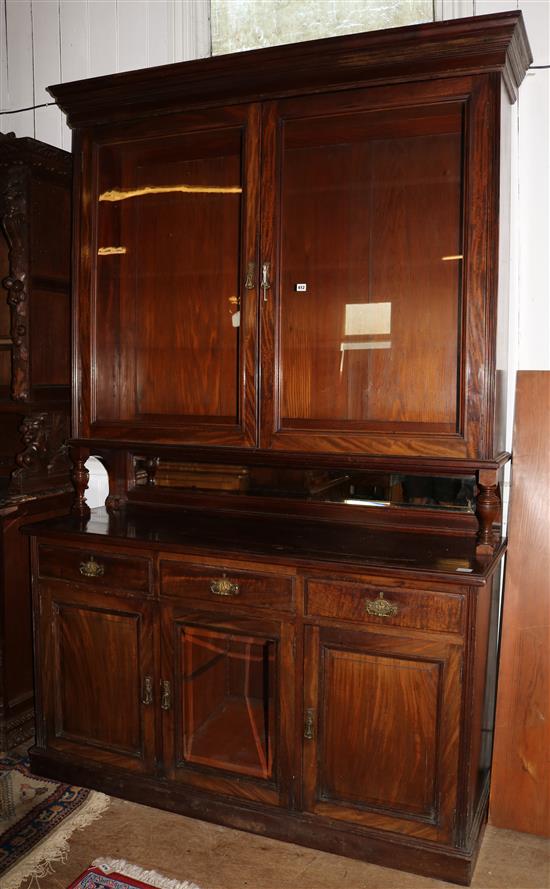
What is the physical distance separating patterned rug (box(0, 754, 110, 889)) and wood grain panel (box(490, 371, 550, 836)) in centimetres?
Answer: 133

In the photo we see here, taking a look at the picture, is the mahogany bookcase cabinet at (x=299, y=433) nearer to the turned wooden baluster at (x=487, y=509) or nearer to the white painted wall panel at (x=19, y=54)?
the turned wooden baluster at (x=487, y=509)

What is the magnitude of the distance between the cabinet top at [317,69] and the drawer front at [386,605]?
1.46m

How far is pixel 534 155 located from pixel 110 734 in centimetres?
241

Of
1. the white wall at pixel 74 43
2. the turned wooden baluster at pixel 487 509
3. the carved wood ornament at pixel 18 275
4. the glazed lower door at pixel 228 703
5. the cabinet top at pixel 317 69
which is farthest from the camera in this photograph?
the white wall at pixel 74 43

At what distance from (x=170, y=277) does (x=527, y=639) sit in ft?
5.41

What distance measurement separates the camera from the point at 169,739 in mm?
2340

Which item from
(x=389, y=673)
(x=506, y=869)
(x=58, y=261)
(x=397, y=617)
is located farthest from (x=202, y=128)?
(x=506, y=869)

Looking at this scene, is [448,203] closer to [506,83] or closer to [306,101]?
[506,83]

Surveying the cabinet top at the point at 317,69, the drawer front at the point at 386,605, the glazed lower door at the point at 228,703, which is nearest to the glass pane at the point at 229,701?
the glazed lower door at the point at 228,703

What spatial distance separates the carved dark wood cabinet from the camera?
271 centimetres

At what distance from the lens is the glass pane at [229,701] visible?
2.23 meters

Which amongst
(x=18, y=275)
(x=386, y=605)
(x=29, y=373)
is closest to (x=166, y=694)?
(x=386, y=605)

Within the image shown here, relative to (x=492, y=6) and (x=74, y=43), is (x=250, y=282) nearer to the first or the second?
(x=492, y=6)

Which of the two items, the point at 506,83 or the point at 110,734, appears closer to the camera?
the point at 506,83
